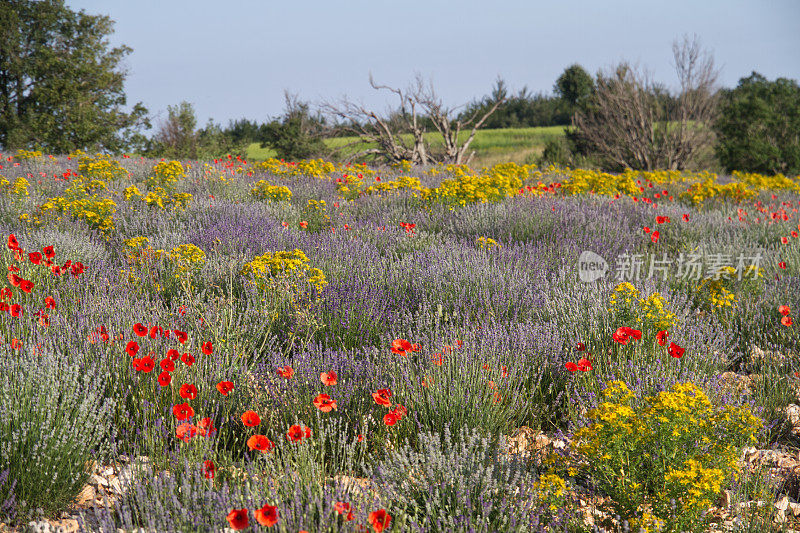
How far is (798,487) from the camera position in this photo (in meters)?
2.33

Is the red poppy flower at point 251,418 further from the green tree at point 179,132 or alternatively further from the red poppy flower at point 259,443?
the green tree at point 179,132

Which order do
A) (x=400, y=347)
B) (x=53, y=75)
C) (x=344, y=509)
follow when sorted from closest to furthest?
(x=344, y=509)
(x=400, y=347)
(x=53, y=75)

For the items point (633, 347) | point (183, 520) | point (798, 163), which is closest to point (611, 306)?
point (633, 347)

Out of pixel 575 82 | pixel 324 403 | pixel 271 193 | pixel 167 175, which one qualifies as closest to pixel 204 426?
pixel 324 403

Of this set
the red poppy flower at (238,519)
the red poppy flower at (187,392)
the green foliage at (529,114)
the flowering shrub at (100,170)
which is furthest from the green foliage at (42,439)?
the green foliage at (529,114)

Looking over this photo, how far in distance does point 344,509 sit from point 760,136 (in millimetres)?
25560

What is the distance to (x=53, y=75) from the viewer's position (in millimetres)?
23062

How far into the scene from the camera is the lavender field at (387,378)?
1784mm

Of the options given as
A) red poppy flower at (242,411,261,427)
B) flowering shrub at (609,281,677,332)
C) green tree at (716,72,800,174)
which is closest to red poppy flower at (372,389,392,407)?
red poppy flower at (242,411,261,427)

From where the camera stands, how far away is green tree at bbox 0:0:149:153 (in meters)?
22.5

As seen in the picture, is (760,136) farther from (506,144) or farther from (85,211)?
(85,211)

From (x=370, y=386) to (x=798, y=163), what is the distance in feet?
79.3

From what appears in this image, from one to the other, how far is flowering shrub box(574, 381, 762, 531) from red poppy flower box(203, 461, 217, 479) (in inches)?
48.9

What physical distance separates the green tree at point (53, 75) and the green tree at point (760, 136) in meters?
26.5
